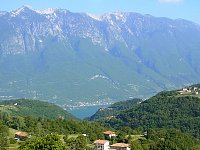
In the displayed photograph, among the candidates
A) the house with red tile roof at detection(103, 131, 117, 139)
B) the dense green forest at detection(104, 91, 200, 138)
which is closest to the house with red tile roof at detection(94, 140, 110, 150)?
the house with red tile roof at detection(103, 131, 117, 139)

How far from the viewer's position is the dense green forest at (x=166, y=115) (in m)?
132

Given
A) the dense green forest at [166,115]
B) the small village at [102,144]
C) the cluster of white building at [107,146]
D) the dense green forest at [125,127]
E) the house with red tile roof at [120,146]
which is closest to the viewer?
the dense green forest at [125,127]

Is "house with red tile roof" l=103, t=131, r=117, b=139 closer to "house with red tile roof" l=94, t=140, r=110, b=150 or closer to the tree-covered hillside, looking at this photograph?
"house with red tile roof" l=94, t=140, r=110, b=150

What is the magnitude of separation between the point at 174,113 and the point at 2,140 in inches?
3075

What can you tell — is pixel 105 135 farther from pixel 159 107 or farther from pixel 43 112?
pixel 43 112

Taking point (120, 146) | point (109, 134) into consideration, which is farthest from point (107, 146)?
point (109, 134)

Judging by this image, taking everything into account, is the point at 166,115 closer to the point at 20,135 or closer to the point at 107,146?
the point at 107,146

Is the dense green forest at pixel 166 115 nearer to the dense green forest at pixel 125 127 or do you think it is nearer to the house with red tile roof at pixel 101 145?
the dense green forest at pixel 125 127

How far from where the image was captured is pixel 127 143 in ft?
289

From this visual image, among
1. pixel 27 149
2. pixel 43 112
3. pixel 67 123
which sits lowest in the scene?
pixel 27 149

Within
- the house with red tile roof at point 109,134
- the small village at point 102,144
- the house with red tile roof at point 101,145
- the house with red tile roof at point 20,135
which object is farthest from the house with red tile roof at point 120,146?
the house with red tile roof at point 20,135

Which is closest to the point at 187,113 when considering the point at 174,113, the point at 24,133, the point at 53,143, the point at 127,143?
the point at 174,113

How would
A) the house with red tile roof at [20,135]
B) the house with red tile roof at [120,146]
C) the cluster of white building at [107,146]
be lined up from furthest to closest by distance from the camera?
1. the house with red tile roof at [20,135]
2. the cluster of white building at [107,146]
3. the house with red tile roof at [120,146]

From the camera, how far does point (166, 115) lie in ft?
463
